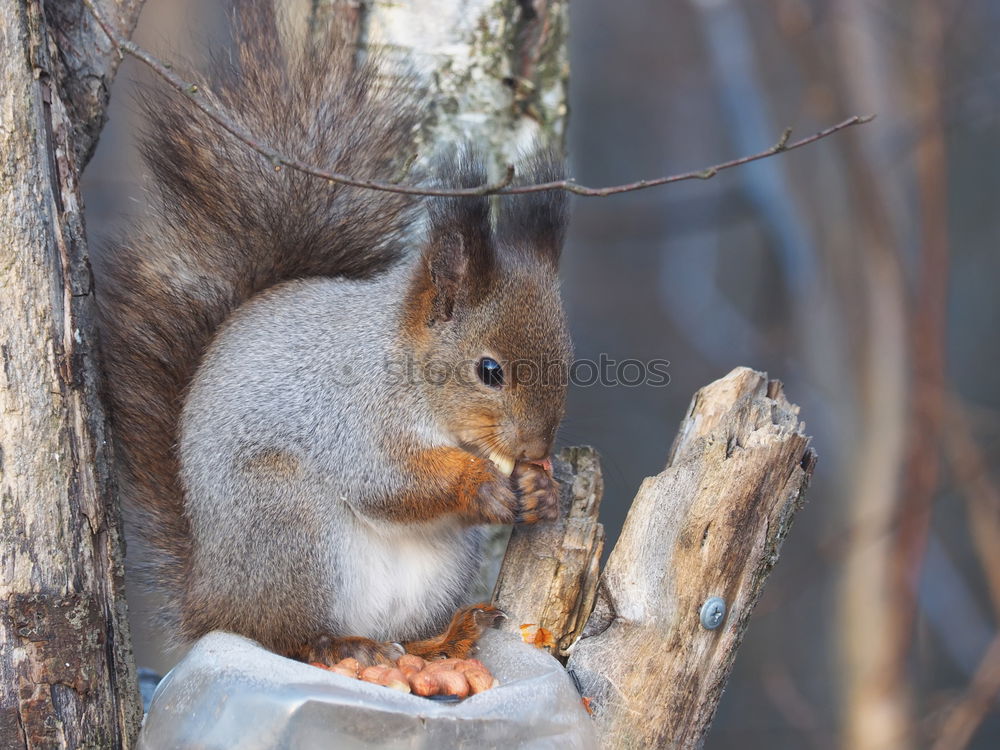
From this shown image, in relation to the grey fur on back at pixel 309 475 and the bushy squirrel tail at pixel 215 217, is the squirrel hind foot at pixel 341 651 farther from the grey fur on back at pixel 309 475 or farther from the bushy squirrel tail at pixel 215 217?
the bushy squirrel tail at pixel 215 217

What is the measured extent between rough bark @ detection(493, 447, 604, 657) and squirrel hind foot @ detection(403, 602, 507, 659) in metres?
0.03

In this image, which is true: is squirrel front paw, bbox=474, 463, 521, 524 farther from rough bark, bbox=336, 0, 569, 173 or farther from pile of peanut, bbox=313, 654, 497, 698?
rough bark, bbox=336, 0, 569, 173

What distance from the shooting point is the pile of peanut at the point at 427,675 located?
5.01ft

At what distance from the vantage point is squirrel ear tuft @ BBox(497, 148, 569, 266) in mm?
1870

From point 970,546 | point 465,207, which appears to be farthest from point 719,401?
point 970,546

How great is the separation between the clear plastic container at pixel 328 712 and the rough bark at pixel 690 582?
79 millimetres

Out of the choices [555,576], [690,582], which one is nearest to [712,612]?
[690,582]

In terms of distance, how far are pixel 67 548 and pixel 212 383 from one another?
1.30 ft

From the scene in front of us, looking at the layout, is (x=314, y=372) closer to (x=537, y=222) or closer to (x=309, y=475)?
(x=309, y=475)

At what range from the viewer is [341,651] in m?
1.69

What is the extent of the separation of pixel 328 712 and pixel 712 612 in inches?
22.3

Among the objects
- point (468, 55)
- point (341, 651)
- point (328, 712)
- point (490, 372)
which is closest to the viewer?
point (328, 712)

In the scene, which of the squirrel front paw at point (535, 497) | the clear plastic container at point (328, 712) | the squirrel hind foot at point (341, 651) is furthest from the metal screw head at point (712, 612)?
the squirrel hind foot at point (341, 651)

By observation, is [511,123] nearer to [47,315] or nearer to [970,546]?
[47,315]
